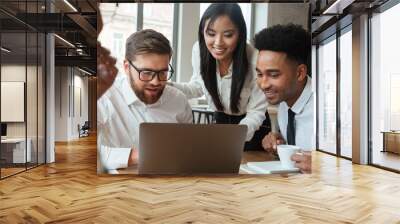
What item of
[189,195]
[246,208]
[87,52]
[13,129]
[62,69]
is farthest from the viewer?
[62,69]

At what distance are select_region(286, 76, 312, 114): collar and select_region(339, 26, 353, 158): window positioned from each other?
257 cm

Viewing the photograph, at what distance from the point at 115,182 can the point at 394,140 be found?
4.92m

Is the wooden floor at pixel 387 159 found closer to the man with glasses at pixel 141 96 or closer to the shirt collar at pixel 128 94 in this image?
the man with glasses at pixel 141 96

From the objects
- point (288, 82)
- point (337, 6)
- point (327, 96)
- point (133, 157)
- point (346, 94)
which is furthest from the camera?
point (327, 96)

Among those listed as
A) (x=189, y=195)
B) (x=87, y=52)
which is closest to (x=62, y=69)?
(x=87, y=52)

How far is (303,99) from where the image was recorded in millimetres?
6273

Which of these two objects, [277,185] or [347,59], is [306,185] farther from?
[347,59]

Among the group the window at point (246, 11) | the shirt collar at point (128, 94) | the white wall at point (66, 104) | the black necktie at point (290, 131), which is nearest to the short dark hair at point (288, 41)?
the window at point (246, 11)

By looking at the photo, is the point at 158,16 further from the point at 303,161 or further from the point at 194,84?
the point at 303,161

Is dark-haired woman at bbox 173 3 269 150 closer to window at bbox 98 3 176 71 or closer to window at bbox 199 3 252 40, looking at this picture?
window at bbox 199 3 252 40

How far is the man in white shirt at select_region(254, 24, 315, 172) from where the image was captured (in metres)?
6.12

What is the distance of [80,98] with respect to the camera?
16812mm

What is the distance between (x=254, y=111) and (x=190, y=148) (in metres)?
1.17

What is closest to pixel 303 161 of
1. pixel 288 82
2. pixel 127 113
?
pixel 288 82
